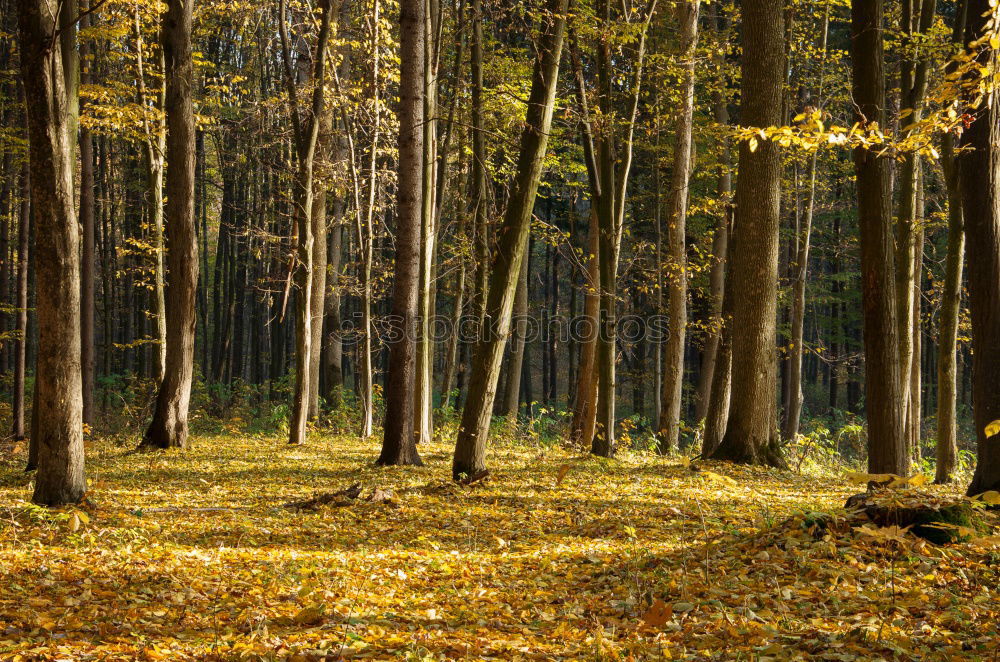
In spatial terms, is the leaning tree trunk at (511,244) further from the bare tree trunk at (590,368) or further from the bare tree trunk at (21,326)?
the bare tree trunk at (21,326)

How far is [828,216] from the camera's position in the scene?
96.7ft

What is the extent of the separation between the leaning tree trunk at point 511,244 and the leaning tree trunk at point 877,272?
3378 mm

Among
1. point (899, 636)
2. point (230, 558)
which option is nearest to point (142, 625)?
point (230, 558)

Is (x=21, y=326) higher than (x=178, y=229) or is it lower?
lower

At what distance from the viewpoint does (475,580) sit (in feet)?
18.0

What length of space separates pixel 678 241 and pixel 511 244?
6.55 m

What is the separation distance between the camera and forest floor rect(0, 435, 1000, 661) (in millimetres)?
3883

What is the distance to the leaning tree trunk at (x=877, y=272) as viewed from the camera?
24.4ft

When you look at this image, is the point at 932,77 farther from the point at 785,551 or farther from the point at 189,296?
the point at 189,296

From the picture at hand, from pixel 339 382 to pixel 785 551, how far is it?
16.2 meters

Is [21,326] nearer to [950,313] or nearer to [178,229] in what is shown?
[178,229]

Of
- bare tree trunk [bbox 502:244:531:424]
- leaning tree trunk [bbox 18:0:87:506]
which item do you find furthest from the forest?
bare tree trunk [bbox 502:244:531:424]

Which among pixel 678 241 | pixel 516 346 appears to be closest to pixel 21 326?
pixel 516 346

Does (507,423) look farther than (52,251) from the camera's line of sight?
Yes
